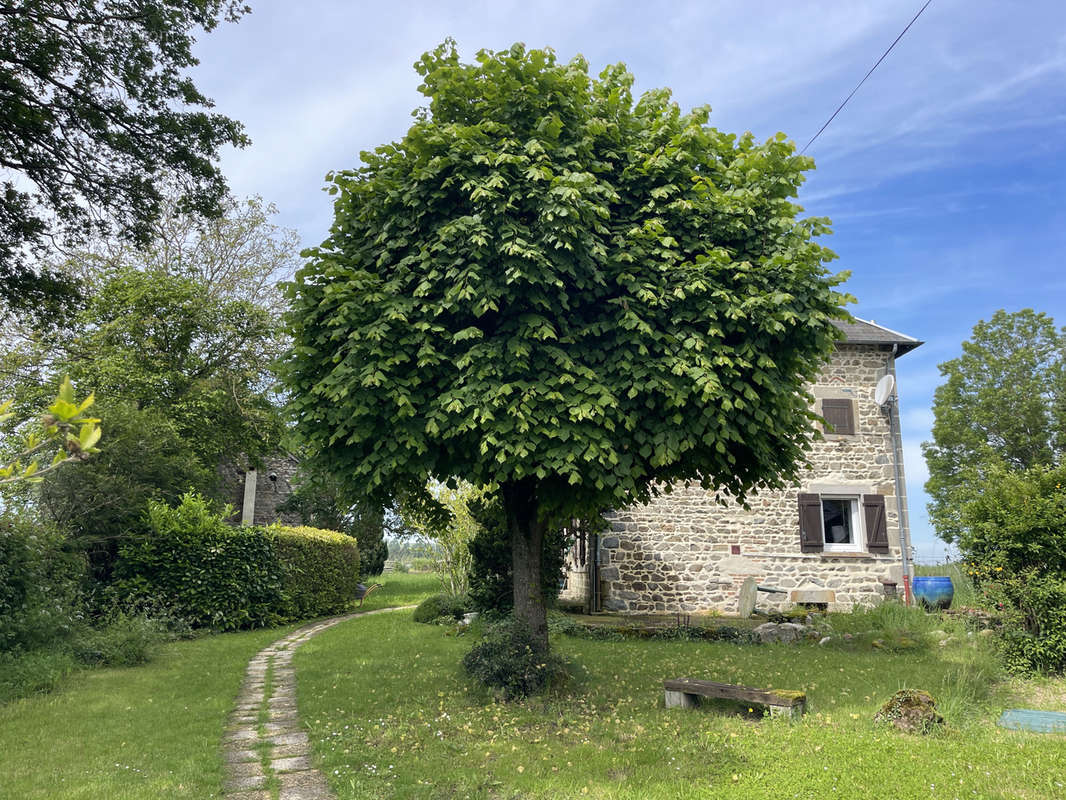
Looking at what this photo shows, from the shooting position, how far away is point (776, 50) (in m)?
8.14

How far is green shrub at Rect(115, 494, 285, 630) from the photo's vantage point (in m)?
14.0

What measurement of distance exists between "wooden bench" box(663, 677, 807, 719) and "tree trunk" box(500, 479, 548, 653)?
1705mm

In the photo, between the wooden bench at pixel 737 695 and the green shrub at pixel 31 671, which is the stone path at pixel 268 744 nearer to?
the green shrub at pixel 31 671

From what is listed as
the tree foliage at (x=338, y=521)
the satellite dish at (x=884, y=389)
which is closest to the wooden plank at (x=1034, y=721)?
the satellite dish at (x=884, y=389)

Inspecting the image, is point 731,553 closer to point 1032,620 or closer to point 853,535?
point 853,535

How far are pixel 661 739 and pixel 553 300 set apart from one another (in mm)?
4585

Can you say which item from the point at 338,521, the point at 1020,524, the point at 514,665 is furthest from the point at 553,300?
the point at 338,521

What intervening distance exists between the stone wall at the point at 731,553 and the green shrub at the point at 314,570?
25.5ft

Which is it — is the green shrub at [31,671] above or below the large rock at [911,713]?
below

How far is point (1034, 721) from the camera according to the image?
678 cm

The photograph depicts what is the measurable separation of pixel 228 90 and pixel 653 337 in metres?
8.45

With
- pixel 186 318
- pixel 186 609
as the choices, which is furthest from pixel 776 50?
pixel 186 318

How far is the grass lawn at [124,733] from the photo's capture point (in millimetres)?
5586

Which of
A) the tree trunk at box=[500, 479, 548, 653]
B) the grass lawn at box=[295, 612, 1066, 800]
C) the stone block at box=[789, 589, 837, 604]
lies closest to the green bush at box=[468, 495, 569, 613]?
the grass lawn at box=[295, 612, 1066, 800]
